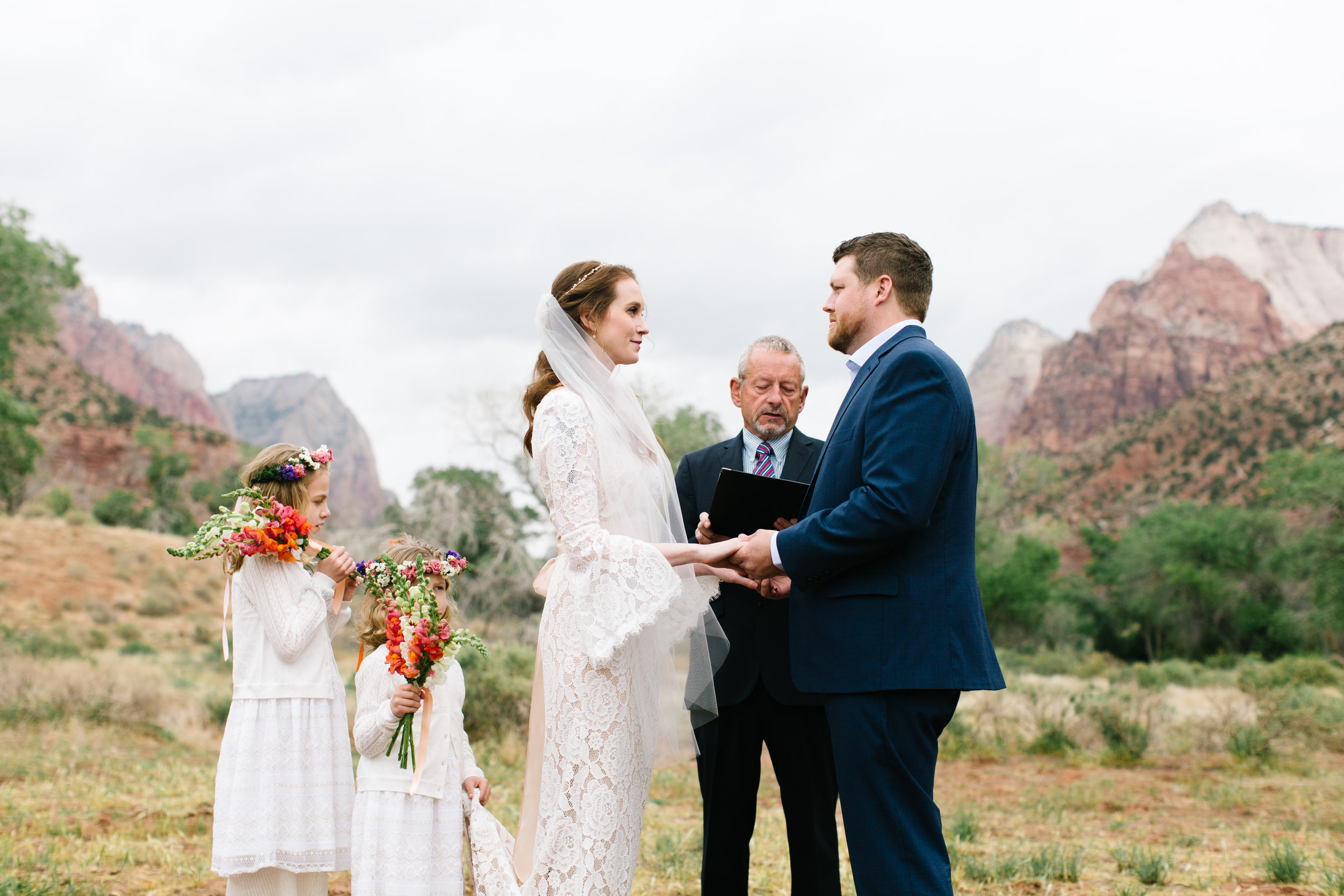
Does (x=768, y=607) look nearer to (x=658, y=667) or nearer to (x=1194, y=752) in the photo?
(x=658, y=667)

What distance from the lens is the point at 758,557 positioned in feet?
11.3

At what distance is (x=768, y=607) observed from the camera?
4.10 meters

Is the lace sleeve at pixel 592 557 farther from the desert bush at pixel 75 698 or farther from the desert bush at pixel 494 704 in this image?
the desert bush at pixel 75 698

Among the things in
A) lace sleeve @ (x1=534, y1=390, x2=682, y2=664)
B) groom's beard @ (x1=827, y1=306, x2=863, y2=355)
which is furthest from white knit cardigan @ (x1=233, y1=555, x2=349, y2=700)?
groom's beard @ (x1=827, y1=306, x2=863, y2=355)

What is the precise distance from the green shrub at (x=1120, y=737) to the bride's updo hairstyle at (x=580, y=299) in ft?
30.5

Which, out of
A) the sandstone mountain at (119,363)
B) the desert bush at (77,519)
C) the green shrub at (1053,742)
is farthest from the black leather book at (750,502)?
the sandstone mountain at (119,363)

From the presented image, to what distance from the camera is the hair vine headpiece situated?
12.1 feet

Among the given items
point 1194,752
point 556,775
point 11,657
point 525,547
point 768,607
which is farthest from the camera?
point 525,547

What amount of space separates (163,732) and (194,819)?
5.10 meters

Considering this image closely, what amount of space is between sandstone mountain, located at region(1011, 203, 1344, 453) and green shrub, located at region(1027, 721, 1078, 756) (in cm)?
10277

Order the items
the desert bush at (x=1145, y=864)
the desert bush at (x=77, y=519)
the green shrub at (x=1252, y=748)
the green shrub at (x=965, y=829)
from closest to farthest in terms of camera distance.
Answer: the desert bush at (x=1145, y=864)
the green shrub at (x=965, y=829)
the green shrub at (x=1252, y=748)
the desert bush at (x=77, y=519)

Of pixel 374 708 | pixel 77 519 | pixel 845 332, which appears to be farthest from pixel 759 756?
pixel 77 519

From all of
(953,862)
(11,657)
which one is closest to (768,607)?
(953,862)

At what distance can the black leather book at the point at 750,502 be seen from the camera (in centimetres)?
358
